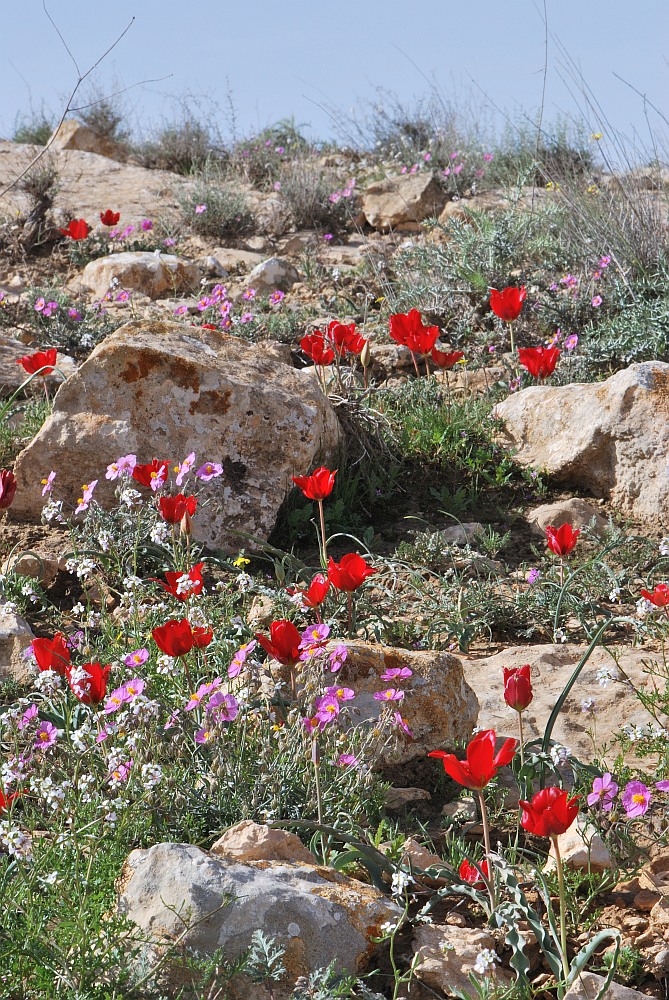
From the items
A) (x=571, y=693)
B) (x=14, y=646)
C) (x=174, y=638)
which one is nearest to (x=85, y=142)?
(x=14, y=646)

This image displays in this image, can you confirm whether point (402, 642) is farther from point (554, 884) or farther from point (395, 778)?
point (554, 884)

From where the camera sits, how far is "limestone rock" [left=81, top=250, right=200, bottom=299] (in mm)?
7117

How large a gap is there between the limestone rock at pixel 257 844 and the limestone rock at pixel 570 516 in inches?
95.4

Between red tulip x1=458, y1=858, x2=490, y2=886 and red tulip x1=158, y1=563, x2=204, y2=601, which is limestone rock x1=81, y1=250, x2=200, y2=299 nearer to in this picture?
red tulip x1=158, y1=563, x2=204, y2=601

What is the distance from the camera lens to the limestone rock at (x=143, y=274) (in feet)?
23.4

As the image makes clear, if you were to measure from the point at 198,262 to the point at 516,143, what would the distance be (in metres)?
4.40

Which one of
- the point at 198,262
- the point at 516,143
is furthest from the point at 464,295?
the point at 516,143

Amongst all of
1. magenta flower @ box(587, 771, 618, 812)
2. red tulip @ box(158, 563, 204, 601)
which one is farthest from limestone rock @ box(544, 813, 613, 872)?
red tulip @ box(158, 563, 204, 601)

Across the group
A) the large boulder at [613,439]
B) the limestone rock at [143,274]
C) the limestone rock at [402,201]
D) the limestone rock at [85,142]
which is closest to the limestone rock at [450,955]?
the large boulder at [613,439]

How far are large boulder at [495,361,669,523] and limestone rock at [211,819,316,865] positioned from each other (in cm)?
277

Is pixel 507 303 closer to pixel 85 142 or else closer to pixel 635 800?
pixel 635 800

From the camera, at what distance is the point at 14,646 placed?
316 centimetres

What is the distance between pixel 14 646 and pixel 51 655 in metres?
0.85

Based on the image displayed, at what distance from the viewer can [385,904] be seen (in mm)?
2033
